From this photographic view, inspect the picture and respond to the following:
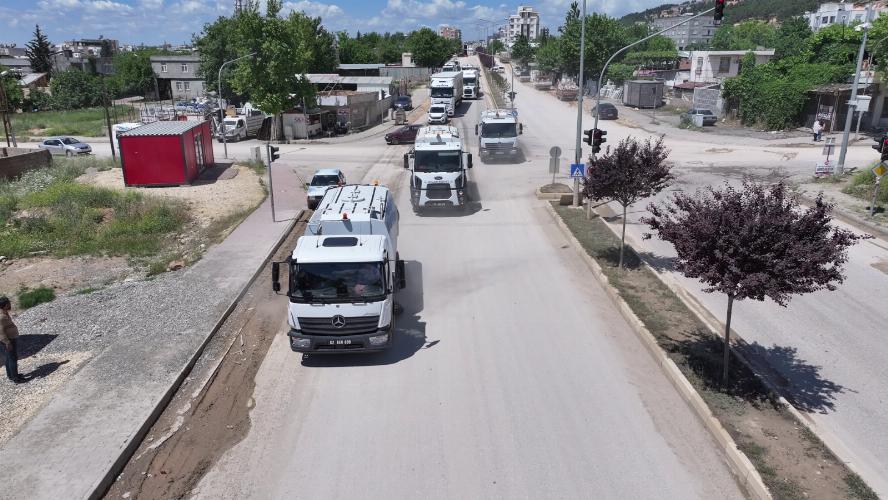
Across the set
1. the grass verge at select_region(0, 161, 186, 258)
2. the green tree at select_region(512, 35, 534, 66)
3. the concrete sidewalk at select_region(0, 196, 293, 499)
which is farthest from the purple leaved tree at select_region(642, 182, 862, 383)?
the green tree at select_region(512, 35, 534, 66)

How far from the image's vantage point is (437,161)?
22.9 meters

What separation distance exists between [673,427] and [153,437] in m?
7.86

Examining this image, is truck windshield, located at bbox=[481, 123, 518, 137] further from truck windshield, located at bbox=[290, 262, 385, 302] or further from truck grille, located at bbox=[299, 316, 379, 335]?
truck grille, located at bbox=[299, 316, 379, 335]

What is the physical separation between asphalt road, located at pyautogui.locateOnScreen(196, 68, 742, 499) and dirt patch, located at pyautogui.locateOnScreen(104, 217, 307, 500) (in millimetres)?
271

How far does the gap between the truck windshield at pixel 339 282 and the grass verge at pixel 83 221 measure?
9.32 meters

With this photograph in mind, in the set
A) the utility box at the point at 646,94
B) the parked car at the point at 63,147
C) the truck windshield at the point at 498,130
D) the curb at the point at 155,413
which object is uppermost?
the utility box at the point at 646,94

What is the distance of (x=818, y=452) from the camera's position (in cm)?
866

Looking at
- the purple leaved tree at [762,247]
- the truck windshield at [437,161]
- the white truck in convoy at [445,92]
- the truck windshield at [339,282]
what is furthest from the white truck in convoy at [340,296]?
the white truck in convoy at [445,92]

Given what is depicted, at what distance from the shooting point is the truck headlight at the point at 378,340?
11172 mm

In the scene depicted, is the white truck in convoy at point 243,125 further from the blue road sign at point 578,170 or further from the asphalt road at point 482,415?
the asphalt road at point 482,415

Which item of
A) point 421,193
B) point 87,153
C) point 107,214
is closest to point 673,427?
point 421,193

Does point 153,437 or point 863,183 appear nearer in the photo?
point 153,437

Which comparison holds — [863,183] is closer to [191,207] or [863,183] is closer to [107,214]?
[191,207]

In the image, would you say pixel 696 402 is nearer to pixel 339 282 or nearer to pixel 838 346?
pixel 838 346
